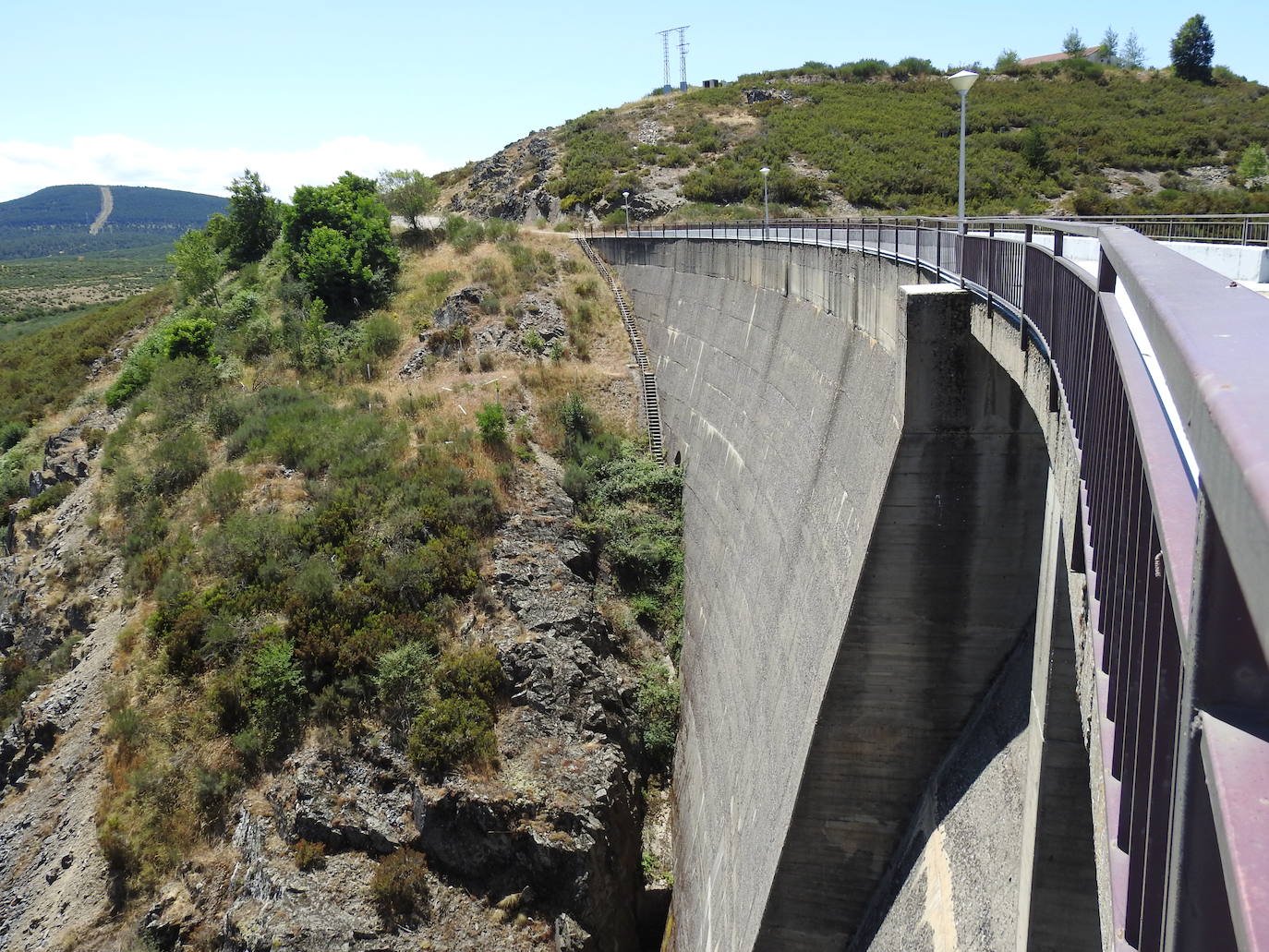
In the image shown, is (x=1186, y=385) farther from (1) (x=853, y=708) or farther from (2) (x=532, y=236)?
(2) (x=532, y=236)

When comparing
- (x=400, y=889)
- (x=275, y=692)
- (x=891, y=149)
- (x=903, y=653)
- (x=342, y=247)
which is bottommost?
(x=400, y=889)

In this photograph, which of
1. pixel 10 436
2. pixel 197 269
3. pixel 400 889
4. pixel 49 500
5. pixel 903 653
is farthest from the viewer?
pixel 197 269

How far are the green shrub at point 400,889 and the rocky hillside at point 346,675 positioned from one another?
0.04m

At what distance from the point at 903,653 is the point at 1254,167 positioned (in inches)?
1543

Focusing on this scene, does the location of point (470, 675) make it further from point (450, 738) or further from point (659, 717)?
point (659, 717)

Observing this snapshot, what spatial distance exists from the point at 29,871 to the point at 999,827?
19.3 meters

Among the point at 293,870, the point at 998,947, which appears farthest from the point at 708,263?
the point at 998,947

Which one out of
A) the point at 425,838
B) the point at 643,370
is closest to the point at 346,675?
the point at 425,838

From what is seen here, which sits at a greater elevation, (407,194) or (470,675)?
(407,194)

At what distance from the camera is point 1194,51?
64.3 metres

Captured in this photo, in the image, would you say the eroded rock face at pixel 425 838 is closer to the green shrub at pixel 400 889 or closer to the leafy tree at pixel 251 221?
the green shrub at pixel 400 889

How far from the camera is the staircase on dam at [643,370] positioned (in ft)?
97.3

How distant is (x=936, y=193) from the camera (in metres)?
50.3

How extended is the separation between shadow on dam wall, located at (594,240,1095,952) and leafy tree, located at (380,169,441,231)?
3461 centimetres
